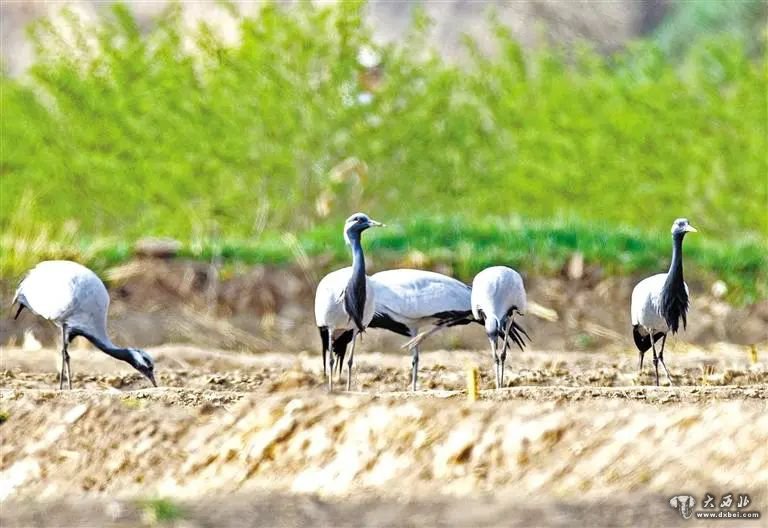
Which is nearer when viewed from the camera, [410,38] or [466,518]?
[466,518]

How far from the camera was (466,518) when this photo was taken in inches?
199

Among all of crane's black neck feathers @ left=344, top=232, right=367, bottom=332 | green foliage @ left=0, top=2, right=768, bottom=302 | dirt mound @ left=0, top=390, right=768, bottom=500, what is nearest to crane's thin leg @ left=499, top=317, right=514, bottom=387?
crane's black neck feathers @ left=344, top=232, right=367, bottom=332

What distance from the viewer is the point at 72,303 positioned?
9430 mm

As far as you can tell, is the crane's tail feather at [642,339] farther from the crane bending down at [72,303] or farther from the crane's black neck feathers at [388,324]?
the crane bending down at [72,303]

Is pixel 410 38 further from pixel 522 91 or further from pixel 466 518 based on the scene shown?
pixel 466 518

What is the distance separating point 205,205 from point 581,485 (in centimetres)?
1441

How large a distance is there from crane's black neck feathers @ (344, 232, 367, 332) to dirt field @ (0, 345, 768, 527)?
46cm

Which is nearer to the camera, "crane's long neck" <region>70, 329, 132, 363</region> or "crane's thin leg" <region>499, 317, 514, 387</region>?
"crane's thin leg" <region>499, 317, 514, 387</region>

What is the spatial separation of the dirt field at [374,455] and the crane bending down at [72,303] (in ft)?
3.99

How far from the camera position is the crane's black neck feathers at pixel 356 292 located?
8367 mm

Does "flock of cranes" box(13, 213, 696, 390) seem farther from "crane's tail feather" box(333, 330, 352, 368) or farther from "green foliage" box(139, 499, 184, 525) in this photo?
"green foliage" box(139, 499, 184, 525)

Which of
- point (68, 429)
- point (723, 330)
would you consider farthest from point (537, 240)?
point (68, 429)

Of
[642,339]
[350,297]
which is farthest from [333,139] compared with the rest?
[350,297]

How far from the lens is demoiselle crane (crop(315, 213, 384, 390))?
27.5ft
